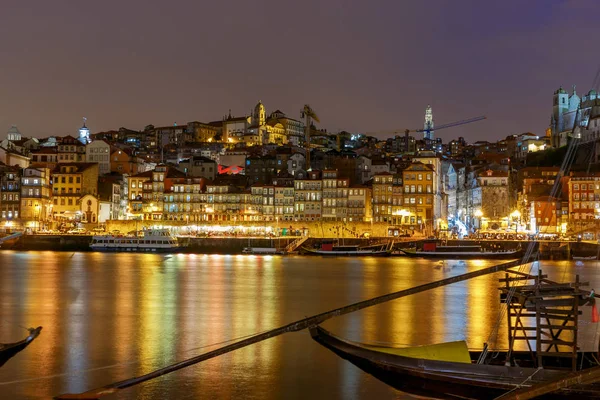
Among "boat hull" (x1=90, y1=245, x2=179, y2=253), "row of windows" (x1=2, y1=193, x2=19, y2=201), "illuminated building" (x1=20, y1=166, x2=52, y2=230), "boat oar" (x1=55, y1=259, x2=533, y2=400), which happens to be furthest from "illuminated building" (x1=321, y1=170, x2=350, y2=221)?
"boat oar" (x1=55, y1=259, x2=533, y2=400)

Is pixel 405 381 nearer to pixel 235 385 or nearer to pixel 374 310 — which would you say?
pixel 235 385

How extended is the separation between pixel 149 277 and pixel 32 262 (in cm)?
1693

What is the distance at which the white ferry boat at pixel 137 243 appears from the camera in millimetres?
76438

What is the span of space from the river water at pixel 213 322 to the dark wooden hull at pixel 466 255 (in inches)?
594

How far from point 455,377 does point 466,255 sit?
193 feet

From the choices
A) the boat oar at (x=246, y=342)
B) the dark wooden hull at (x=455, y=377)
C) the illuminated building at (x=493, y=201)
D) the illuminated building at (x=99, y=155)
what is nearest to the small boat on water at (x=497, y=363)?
the dark wooden hull at (x=455, y=377)

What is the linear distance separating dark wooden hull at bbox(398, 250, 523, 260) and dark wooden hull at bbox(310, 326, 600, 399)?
55372 millimetres

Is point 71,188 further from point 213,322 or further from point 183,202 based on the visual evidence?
point 213,322

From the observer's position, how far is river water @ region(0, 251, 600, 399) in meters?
16.6

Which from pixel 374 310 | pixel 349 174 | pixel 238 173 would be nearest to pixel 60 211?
pixel 238 173

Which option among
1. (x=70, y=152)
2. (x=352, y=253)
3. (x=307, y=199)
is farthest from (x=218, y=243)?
(x=70, y=152)

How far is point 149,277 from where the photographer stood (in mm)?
46875

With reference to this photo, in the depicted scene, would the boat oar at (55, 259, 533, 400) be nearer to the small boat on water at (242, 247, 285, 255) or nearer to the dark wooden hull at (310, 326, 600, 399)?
the dark wooden hull at (310, 326, 600, 399)

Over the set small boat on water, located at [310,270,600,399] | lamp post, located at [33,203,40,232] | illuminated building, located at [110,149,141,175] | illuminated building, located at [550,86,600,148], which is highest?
illuminated building, located at [550,86,600,148]
